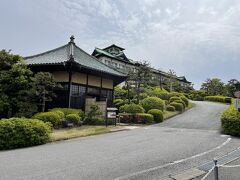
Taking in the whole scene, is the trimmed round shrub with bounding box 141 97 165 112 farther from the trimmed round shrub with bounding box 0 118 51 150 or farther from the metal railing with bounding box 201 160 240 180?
the metal railing with bounding box 201 160 240 180

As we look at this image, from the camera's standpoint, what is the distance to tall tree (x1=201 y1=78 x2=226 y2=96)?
6700cm

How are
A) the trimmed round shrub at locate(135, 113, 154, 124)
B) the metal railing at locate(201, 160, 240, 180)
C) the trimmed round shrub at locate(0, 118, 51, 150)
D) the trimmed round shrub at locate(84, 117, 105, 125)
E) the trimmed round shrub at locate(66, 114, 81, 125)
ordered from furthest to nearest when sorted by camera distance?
the trimmed round shrub at locate(135, 113, 154, 124), the trimmed round shrub at locate(84, 117, 105, 125), the trimmed round shrub at locate(66, 114, 81, 125), the trimmed round shrub at locate(0, 118, 51, 150), the metal railing at locate(201, 160, 240, 180)

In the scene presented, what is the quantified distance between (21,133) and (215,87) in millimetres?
61681

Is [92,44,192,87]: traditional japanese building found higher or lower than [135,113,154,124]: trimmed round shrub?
higher

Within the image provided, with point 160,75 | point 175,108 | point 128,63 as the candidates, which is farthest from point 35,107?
point 160,75

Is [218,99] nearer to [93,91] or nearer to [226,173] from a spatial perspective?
[93,91]

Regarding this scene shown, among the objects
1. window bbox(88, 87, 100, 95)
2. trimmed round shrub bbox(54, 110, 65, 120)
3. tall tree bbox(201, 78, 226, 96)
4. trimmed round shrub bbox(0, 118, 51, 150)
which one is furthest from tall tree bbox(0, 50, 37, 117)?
tall tree bbox(201, 78, 226, 96)

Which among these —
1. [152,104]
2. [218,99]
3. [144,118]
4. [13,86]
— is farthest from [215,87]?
[13,86]

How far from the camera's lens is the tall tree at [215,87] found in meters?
67.0

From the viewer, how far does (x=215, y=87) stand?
222 feet

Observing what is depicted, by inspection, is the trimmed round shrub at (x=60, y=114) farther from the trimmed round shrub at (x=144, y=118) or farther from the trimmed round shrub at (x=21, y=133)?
the trimmed round shrub at (x=144, y=118)

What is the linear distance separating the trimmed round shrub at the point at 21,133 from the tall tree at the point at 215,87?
5937cm

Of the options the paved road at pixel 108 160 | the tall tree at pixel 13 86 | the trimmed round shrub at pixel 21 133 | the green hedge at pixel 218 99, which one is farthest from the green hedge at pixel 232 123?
the green hedge at pixel 218 99

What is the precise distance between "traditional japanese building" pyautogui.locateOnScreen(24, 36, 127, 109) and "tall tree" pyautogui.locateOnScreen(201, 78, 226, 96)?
4679 cm
